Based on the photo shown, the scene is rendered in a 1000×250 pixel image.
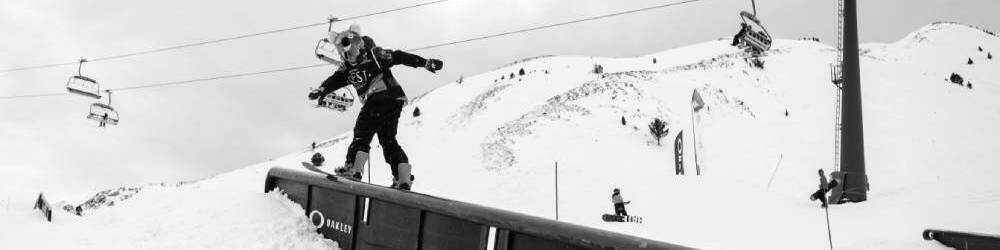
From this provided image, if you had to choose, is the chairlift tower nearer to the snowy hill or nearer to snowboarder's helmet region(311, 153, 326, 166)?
the snowy hill

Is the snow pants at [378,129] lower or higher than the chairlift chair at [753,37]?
lower

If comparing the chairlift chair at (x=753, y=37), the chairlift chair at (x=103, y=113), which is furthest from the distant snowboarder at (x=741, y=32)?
the chairlift chair at (x=103, y=113)

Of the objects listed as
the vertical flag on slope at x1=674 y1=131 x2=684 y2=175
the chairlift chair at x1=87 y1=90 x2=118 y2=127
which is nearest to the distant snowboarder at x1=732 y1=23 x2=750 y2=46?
the vertical flag on slope at x1=674 y1=131 x2=684 y2=175

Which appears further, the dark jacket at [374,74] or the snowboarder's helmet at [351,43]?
the snowboarder's helmet at [351,43]

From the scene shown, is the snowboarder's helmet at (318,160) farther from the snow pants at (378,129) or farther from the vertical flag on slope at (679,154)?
the snow pants at (378,129)

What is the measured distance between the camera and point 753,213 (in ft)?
62.6

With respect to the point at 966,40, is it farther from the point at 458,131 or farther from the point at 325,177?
the point at 325,177

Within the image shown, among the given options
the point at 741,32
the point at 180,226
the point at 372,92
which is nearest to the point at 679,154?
the point at 741,32

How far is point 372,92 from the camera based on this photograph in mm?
7000

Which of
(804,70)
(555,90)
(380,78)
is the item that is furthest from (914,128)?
(380,78)

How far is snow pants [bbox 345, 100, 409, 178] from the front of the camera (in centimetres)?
696

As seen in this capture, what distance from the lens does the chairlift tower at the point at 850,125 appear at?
1970cm

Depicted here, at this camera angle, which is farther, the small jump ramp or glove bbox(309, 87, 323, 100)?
glove bbox(309, 87, 323, 100)

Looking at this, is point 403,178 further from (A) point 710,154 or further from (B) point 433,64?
(A) point 710,154
